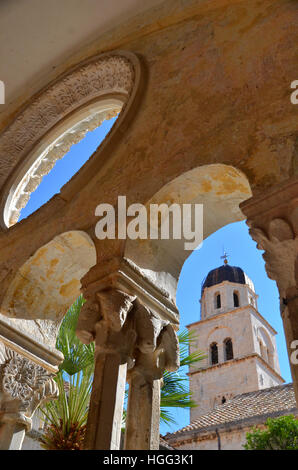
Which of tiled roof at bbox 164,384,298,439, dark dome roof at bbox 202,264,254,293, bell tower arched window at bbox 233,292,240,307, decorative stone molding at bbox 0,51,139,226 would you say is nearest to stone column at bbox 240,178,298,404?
decorative stone molding at bbox 0,51,139,226

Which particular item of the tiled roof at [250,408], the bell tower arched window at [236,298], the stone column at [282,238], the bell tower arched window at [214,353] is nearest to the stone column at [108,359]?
the stone column at [282,238]

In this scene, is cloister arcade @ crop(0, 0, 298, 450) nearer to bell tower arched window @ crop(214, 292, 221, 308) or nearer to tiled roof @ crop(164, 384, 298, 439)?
tiled roof @ crop(164, 384, 298, 439)

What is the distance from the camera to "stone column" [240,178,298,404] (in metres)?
2.49

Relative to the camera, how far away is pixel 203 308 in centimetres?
4112

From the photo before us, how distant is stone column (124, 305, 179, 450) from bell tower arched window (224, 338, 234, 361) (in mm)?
34245

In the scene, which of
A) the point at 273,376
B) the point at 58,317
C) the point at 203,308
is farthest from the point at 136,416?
the point at 203,308

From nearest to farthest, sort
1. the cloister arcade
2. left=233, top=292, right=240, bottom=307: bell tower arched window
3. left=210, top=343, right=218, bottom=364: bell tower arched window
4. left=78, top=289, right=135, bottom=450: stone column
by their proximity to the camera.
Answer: left=78, top=289, right=135, bottom=450: stone column
the cloister arcade
left=210, top=343, right=218, bottom=364: bell tower arched window
left=233, top=292, right=240, bottom=307: bell tower arched window

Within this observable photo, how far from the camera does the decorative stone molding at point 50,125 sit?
5672 mm

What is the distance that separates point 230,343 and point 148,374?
116ft

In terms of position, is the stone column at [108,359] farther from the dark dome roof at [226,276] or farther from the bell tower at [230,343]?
the dark dome roof at [226,276]

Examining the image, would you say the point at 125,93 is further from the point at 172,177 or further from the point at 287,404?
the point at 287,404

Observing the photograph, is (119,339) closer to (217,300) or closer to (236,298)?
(217,300)

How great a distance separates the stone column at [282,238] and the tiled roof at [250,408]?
58.4ft
